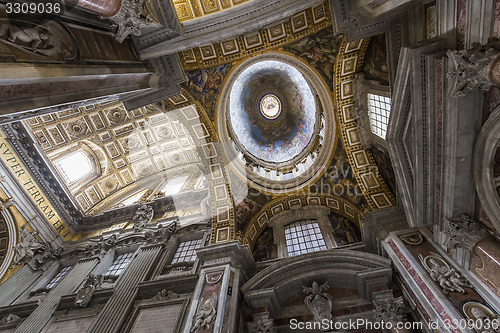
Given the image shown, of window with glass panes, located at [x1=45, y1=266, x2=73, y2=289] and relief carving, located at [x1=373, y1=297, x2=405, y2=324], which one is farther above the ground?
window with glass panes, located at [x1=45, y1=266, x2=73, y2=289]


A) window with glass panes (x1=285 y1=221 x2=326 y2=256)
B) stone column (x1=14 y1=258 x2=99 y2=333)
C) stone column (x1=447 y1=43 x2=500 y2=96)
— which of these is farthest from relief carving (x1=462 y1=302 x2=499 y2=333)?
stone column (x1=14 y1=258 x2=99 y2=333)

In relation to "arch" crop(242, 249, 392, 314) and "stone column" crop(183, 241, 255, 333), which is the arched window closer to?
"stone column" crop(183, 241, 255, 333)

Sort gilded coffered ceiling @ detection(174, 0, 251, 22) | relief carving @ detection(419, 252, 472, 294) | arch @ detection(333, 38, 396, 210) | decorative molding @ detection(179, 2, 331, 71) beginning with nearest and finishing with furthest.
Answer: relief carving @ detection(419, 252, 472, 294)
gilded coffered ceiling @ detection(174, 0, 251, 22)
decorative molding @ detection(179, 2, 331, 71)
arch @ detection(333, 38, 396, 210)

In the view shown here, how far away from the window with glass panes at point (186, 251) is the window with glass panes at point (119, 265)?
2.44 metres

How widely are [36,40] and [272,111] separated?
13365 millimetres

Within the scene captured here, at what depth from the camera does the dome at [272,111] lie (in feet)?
50.3

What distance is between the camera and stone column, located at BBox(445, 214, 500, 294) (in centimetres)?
539

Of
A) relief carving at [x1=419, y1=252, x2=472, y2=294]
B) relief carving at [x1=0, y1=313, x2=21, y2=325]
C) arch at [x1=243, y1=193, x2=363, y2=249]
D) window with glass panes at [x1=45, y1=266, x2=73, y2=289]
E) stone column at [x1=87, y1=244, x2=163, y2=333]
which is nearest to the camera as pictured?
relief carving at [x1=419, y1=252, x2=472, y2=294]

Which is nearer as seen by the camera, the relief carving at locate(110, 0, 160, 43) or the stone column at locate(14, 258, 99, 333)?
the relief carving at locate(110, 0, 160, 43)

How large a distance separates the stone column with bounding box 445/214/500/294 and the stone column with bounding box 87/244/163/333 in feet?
32.9

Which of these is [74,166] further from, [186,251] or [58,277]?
[186,251]

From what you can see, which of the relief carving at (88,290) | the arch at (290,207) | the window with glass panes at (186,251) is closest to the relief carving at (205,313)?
the window with glass panes at (186,251)

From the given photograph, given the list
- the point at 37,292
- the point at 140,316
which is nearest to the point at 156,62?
the point at 140,316

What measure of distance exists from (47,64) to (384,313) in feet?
33.5
